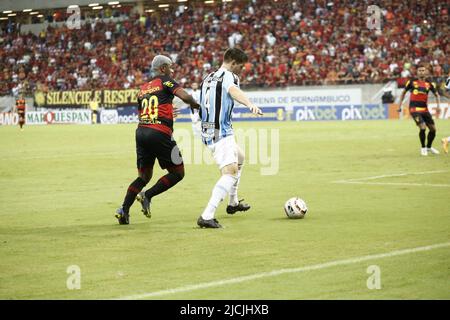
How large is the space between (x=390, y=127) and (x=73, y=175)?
866 inches

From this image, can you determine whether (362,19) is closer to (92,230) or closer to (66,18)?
(66,18)

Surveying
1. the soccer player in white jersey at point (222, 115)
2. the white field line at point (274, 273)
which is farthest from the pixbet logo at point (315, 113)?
the white field line at point (274, 273)

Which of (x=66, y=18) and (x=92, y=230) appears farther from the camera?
(x=66, y=18)

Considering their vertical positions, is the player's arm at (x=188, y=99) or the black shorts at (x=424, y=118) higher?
the player's arm at (x=188, y=99)

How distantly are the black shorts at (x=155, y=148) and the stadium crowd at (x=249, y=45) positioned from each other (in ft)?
123

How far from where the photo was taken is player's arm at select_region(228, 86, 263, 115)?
10.4 m

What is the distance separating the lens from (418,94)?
23.9m

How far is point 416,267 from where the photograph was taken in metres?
7.95

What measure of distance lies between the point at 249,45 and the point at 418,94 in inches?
1352

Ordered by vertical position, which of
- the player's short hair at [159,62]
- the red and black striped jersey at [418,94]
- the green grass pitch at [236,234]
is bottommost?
the green grass pitch at [236,234]

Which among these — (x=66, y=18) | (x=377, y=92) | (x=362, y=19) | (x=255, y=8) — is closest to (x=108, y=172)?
(x=377, y=92)

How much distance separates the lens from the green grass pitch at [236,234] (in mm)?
7289

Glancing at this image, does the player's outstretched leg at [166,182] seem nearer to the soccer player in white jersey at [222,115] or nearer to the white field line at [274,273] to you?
the soccer player in white jersey at [222,115]

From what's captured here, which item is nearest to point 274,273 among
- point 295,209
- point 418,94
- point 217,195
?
point 217,195
